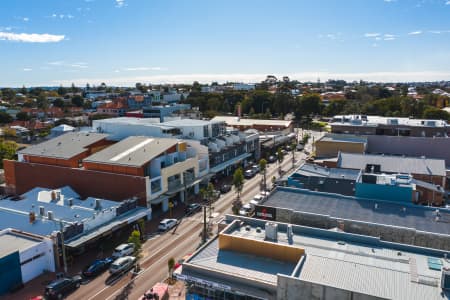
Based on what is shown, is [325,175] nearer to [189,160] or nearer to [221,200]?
[221,200]

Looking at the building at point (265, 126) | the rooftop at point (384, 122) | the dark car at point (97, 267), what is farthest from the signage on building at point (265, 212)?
the building at point (265, 126)

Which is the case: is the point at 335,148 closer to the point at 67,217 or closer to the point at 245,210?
the point at 245,210

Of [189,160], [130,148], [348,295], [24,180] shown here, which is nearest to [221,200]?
[189,160]

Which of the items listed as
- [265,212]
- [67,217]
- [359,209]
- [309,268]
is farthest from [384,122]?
[67,217]

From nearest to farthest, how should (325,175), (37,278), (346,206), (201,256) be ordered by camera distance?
(201,256) < (37,278) < (346,206) < (325,175)

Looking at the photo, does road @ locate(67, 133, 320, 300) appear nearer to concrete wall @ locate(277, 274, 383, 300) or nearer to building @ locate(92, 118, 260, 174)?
building @ locate(92, 118, 260, 174)

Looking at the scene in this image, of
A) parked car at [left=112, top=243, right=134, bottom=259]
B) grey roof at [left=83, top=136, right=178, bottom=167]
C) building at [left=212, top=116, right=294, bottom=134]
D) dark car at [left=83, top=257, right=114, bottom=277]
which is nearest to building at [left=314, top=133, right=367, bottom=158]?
grey roof at [left=83, top=136, right=178, bottom=167]

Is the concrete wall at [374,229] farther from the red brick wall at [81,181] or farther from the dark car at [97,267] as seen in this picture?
the red brick wall at [81,181]
